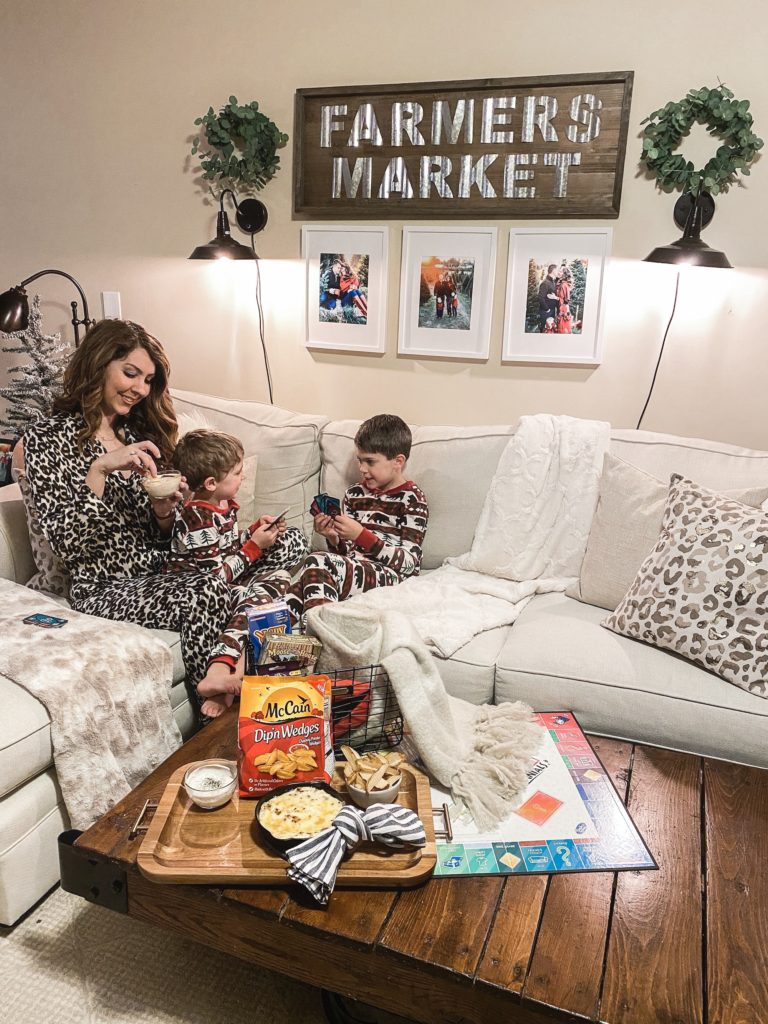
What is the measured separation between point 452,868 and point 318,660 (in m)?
0.55

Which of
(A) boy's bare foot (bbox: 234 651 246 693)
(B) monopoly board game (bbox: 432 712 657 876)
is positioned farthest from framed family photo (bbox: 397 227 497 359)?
(B) monopoly board game (bbox: 432 712 657 876)

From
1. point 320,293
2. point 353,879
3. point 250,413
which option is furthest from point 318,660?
point 320,293

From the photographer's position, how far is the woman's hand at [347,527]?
239 centimetres

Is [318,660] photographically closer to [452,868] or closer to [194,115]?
[452,868]

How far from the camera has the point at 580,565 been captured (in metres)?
2.45

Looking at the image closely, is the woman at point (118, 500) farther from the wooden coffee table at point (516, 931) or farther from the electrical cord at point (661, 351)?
the electrical cord at point (661, 351)

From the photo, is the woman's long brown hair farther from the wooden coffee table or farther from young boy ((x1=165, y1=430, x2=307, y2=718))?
the wooden coffee table

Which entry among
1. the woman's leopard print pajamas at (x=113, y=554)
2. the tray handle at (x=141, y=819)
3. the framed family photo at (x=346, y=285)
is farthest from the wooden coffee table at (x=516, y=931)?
the framed family photo at (x=346, y=285)

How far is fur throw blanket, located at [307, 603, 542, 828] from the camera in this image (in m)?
1.50

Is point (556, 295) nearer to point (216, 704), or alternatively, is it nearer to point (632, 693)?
point (632, 693)

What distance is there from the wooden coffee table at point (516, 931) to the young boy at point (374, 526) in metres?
1.02

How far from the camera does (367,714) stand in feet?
5.25

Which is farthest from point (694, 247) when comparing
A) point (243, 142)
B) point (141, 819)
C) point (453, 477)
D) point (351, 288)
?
point (141, 819)

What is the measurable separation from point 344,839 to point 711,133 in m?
2.43
